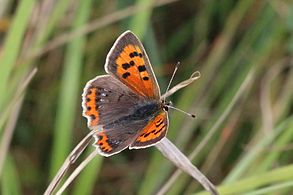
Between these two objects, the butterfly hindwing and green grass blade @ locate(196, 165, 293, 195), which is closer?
the butterfly hindwing

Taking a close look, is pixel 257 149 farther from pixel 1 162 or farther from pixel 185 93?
pixel 1 162

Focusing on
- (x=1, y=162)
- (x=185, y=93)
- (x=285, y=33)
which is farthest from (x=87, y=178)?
(x=285, y=33)

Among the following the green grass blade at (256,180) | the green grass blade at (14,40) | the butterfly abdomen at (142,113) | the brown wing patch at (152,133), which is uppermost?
the green grass blade at (14,40)

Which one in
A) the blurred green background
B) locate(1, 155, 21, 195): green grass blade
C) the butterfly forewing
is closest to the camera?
the butterfly forewing

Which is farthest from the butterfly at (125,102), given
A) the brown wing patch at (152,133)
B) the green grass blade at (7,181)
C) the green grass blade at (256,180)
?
the green grass blade at (7,181)

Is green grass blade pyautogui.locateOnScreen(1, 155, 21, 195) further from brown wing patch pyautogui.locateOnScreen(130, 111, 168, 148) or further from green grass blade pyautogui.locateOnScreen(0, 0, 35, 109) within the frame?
brown wing patch pyautogui.locateOnScreen(130, 111, 168, 148)

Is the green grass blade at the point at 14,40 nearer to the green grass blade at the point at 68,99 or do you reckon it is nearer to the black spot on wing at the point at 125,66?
the green grass blade at the point at 68,99

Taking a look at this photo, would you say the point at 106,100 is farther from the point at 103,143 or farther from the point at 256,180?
the point at 256,180

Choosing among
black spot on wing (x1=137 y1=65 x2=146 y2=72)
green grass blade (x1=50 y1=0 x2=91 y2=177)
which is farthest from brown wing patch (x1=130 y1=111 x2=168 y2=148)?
green grass blade (x1=50 y1=0 x2=91 y2=177)

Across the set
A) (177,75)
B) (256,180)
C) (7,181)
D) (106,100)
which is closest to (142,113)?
(106,100)
